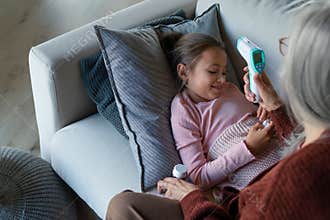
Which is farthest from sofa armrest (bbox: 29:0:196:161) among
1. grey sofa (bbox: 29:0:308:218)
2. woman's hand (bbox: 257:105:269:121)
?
woman's hand (bbox: 257:105:269:121)

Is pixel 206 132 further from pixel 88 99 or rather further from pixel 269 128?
pixel 88 99

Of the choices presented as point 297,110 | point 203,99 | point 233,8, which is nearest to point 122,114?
point 203,99

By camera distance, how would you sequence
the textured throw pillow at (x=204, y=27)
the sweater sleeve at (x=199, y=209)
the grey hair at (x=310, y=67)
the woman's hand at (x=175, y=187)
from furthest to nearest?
the textured throw pillow at (x=204, y=27)
the woman's hand at (x=175, y=187)
the sweater sleeve at (x=199, y=209)
the grey hair at (x=310, y=67)

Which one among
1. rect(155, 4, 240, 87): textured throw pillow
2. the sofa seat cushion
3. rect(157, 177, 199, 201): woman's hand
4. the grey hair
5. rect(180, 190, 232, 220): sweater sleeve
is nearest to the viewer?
the grey hair

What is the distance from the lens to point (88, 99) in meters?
1.64

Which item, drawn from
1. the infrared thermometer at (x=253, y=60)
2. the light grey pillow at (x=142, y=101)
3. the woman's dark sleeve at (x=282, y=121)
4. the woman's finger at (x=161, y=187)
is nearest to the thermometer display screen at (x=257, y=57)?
the infrared thermometer at (x=253, y=60)

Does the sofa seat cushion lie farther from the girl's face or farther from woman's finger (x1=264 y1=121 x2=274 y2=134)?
woman's finger (x1=264 y1=121 x2=274 y2=134)

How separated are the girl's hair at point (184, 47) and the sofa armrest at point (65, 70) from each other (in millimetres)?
151

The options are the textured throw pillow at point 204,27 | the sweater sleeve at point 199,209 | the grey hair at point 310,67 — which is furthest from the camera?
the textured throw pillow at point 204,27

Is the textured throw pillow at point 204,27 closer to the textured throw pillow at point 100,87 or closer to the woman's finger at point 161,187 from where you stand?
the textured throw pillow at point 100,87

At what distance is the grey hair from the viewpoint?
3.04 ft

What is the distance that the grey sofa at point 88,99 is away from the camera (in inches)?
60.0

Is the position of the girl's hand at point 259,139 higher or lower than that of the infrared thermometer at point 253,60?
lower

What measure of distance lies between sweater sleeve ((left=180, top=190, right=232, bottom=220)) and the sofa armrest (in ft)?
1.58
